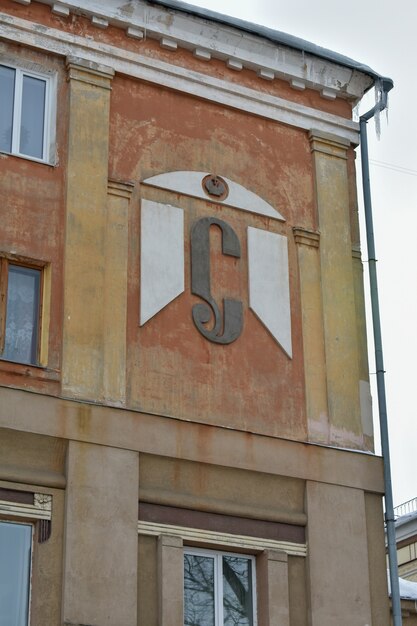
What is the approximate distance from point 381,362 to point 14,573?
654cm

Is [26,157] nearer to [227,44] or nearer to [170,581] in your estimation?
[227,44]

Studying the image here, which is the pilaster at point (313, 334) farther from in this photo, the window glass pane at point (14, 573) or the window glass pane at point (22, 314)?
the window glass pane at point (14, 573)

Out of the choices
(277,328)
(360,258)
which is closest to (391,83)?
(360,258)

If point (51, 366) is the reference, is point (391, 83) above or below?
above

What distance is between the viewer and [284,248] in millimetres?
20547

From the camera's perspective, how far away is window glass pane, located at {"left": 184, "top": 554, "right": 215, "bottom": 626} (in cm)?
1777

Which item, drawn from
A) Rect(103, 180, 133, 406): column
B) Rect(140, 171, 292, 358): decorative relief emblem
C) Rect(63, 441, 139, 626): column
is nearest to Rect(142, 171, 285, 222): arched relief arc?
Rect(140, 171, 292, 358): decorative relief emblem

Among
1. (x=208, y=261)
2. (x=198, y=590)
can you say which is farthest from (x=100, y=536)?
(x=208, y=261)

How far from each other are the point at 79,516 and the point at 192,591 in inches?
75.7

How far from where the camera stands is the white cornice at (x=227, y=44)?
20.2m

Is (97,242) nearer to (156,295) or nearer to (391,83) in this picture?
(156,295)

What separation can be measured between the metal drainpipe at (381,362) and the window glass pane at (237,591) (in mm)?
2054

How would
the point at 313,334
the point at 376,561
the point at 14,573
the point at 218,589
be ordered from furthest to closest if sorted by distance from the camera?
1. the point at 313,334
2. the point at 376,561
3. the point at 218,589
4. the point at 14,573

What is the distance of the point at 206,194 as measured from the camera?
20219mm
